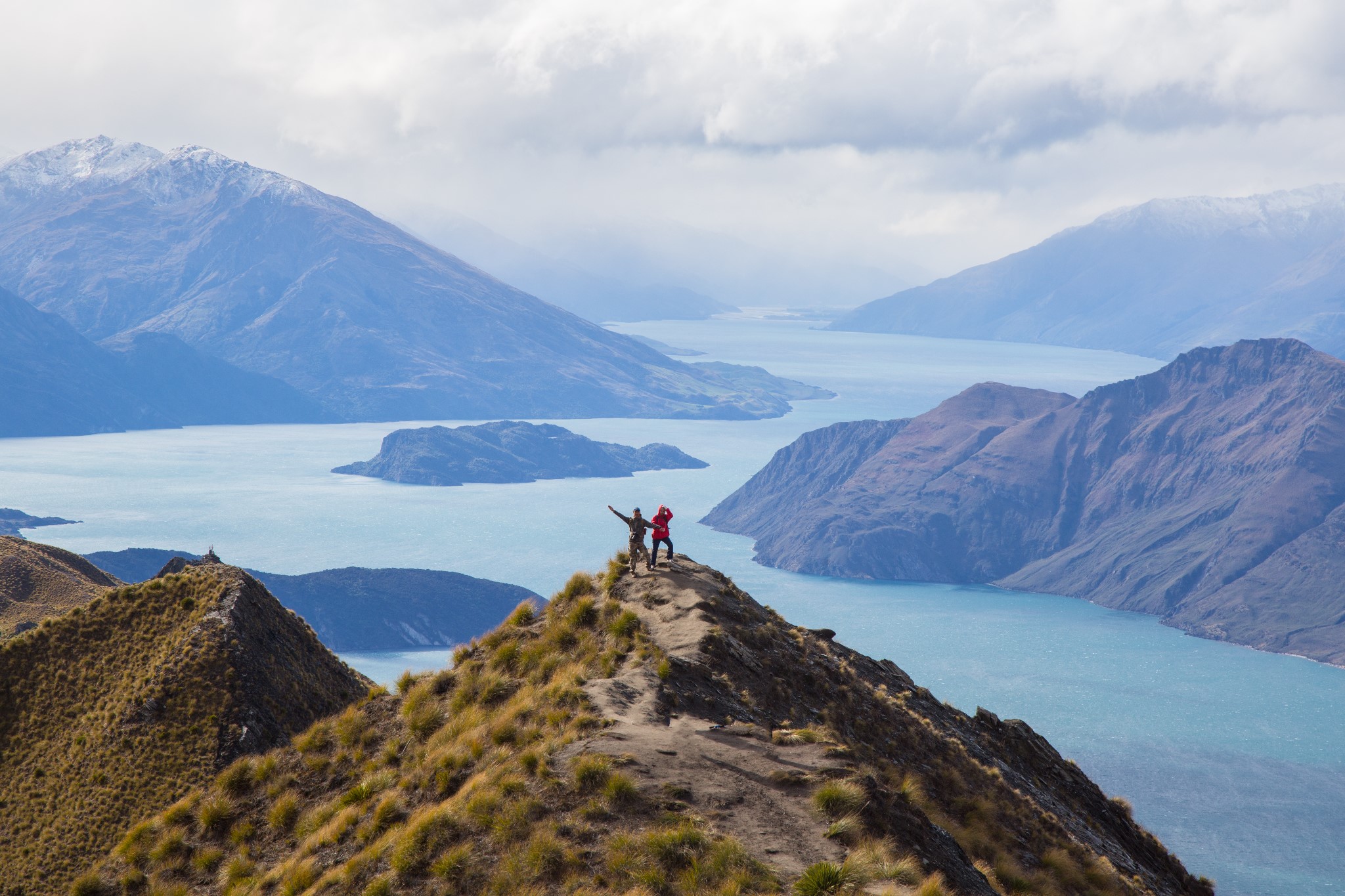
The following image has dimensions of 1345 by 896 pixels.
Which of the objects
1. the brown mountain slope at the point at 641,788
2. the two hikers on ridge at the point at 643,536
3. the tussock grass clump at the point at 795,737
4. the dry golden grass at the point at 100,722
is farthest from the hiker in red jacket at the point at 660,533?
the dry golden grass at the point at 100,722

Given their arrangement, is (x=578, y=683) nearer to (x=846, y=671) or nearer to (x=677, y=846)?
(x=677, y=846)

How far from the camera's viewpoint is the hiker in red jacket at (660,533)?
31.4 metres

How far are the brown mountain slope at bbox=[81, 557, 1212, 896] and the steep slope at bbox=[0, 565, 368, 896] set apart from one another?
188cm

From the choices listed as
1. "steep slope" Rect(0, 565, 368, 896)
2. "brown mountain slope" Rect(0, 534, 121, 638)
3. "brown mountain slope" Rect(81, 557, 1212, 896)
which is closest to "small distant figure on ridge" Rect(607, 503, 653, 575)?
"brown mountain slope" Rect(81, 557, 1212, 896)

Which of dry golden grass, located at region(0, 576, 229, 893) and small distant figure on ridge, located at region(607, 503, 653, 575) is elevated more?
small distant figure on ridge, located at region(607, 503, 653, 575)

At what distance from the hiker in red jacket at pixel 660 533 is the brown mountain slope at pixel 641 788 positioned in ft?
3.17

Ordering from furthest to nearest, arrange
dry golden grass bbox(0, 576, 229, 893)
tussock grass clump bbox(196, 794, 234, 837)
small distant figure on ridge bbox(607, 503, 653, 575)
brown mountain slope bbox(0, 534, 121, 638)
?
brown mountain slope bbox(0, 534, 121, 638) < small distant figure on ridge bbox(607, 503, 653, 575) < dry golden grass bbox(0, 576, 229, 893) < tussock grass clump bbox(196, 794, 234, 837)

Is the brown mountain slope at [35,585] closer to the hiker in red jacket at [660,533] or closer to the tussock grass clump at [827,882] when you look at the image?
the hiker in red jacket at [660,533]

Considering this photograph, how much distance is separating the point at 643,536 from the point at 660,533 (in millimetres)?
525

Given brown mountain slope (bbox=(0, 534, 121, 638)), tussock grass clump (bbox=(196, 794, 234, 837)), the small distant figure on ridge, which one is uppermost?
the small distant figure on ridge

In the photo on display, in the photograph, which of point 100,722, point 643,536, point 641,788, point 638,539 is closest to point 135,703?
point 100,722

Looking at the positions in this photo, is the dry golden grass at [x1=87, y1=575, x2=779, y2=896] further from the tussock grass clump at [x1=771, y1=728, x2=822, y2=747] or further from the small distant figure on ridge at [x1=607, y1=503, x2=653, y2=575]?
the tussock grass clump at [x1=771, y1=728, x2=822, y2=747]

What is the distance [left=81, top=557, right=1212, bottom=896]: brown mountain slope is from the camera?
786 inches

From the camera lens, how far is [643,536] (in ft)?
102
